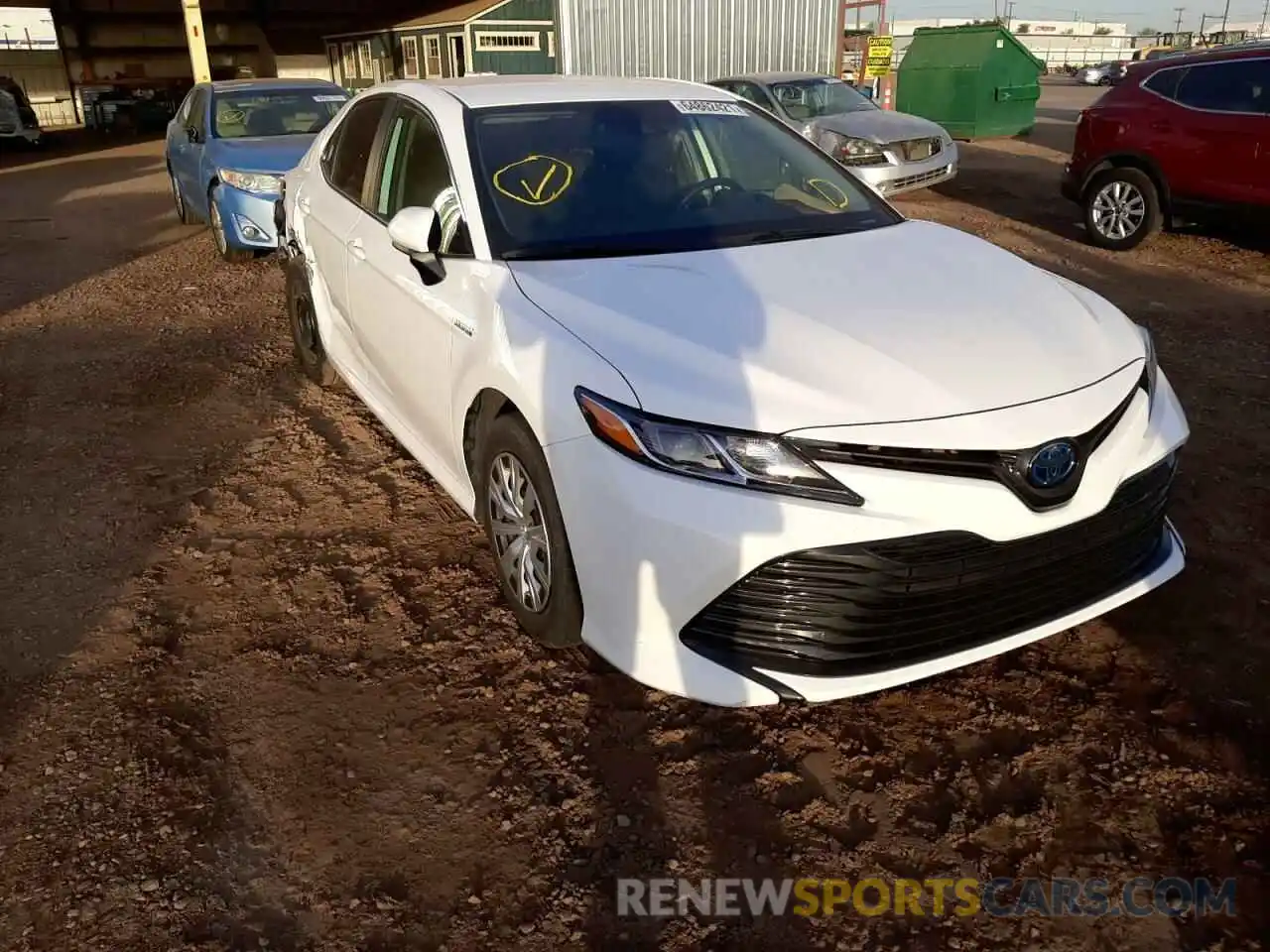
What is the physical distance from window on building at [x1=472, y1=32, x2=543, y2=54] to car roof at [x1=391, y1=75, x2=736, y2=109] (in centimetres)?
1843

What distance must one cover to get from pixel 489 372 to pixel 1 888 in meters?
1.79

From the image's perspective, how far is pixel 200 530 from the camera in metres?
4.14

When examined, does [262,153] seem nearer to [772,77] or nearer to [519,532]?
[772,77]

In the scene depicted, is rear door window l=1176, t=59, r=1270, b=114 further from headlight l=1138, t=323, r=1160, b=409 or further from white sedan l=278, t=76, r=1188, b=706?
headlight l=1138, t=323, r=1160, b=409

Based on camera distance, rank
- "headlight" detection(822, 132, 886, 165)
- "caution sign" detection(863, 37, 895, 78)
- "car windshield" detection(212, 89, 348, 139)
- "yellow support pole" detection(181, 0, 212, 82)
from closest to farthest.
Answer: "car windshield" detection(212, 89, 348, 139), "headlight" detection(822, 132, 886, 165), "caution sign" detection(863, 37, 895, 78), "yellow support pole" detection(181, 0, 212, 82)

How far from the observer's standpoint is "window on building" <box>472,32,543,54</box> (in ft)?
69.8

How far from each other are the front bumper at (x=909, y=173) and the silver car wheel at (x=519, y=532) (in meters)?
8.74

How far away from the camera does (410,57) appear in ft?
82.6

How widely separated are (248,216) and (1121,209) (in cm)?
779

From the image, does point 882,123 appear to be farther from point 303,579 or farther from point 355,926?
point 355,926

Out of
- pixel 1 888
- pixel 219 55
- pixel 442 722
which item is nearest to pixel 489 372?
pixel 442 722

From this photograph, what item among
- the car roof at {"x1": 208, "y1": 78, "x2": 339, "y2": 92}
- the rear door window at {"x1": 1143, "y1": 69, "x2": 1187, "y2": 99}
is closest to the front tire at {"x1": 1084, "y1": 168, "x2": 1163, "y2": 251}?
the rear door window at {"x1": 1143, "y1": 69, "x2": 1187, "y2": 99}

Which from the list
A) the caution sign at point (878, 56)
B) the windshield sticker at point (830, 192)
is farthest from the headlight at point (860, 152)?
the windshield sticker at point (830, 192)

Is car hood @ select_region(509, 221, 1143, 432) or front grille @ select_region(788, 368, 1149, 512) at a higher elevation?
car hood @ select_region(509, 221, 1143, 432)
